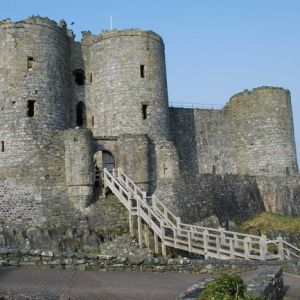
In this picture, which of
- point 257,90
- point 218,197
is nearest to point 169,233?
point 218,197

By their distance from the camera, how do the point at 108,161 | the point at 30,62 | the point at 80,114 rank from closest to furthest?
the point at 30,62 → the point at 108,161 → the point at 80,114

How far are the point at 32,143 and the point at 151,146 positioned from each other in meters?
5.84

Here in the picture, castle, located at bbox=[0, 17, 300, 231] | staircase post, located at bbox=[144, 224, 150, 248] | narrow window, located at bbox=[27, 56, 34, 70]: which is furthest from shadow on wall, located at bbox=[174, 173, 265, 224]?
narrow window, located at bbox=[27, 56, 34, 70]

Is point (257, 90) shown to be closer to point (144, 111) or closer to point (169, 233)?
point (144, 111)

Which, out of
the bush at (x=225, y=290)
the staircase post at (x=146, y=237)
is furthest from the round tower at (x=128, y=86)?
the bush at (x=225, y=290)

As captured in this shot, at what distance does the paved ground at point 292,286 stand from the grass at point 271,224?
13817 mm

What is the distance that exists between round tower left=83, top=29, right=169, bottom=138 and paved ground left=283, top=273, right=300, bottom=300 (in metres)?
14.1

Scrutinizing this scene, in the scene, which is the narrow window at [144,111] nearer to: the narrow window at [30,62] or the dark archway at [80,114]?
the dark archway at [80,114]

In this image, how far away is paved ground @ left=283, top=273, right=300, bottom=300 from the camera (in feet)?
35.5

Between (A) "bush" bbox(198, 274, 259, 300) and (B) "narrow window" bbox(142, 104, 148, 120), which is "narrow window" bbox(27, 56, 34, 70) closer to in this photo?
(B) "narrow window" bbox(142, 104, 148, 120)

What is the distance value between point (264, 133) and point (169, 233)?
1500cm

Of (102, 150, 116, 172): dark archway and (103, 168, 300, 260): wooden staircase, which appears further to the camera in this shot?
(102, 150, 116, 172): dark archway

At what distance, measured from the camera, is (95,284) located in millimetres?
10664

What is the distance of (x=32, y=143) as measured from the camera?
24391 mm
